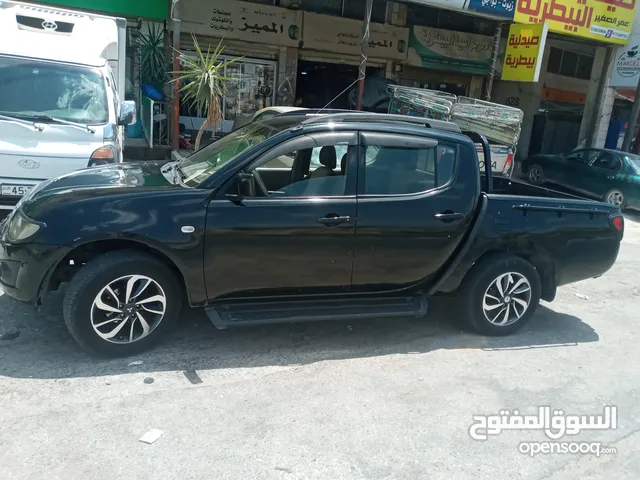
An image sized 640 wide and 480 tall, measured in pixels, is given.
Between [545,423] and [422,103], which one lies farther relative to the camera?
[422,103]

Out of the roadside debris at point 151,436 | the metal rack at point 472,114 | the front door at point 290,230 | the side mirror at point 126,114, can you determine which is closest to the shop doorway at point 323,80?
the metal rack at point 472,114

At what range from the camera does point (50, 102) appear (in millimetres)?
6621

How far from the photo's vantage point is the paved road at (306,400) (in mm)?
3000

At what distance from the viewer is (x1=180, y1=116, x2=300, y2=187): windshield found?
13.8 ft

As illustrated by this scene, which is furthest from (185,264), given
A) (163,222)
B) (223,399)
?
(223,399)

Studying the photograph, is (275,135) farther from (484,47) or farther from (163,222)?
(484,47)

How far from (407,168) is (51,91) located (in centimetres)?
473

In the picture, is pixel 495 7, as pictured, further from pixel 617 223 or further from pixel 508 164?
pixel 617 223

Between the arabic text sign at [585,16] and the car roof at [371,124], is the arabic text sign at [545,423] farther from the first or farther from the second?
the arabic text sign at [585,16]

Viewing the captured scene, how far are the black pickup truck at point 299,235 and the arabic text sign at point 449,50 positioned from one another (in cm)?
1310

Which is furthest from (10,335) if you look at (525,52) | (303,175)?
(525,52)

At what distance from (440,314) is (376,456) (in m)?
2.46

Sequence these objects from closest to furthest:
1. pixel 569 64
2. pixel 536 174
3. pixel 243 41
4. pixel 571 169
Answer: pixel 571 169 → pixel 243 41 → pixel 536 174 → pixel 569 64

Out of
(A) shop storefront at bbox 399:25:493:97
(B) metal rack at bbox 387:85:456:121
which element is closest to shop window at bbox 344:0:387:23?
(A) shop storefront at bbox 399:25:493:97
